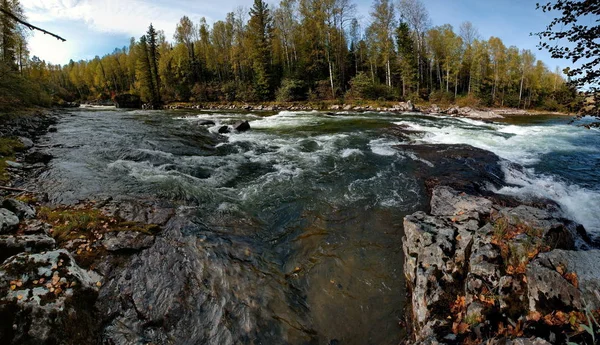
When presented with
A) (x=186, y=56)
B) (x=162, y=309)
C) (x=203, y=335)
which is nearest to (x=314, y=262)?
(x=203, y=335)

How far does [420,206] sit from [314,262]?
3.64 meters

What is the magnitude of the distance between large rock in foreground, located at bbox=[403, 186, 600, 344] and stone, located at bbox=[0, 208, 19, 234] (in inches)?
272

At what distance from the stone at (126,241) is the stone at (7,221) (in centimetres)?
152

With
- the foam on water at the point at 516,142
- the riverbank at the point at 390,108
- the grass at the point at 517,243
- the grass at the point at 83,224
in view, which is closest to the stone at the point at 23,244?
the grass at the point at 83,224

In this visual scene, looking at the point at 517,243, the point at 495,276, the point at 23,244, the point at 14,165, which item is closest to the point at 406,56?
the point at 517,243

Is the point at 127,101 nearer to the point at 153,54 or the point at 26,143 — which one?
the point at 153,54

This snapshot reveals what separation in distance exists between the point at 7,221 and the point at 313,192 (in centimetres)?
655

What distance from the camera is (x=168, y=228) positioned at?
5461 millimetres

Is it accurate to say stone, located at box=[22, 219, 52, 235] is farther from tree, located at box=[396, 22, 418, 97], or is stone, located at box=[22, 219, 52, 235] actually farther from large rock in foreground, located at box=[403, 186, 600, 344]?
tree, located at box=[396, 22, 418, 97]

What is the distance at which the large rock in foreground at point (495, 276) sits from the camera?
2.88m

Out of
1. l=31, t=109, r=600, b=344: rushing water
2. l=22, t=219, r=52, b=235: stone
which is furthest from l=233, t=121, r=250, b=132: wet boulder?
l=22, t=219, r=52, b=235: stone

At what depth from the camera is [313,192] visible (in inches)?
312

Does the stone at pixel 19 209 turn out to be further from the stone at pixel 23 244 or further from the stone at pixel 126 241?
the stone at pixel 126 241

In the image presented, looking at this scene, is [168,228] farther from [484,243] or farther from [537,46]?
[537,46]
